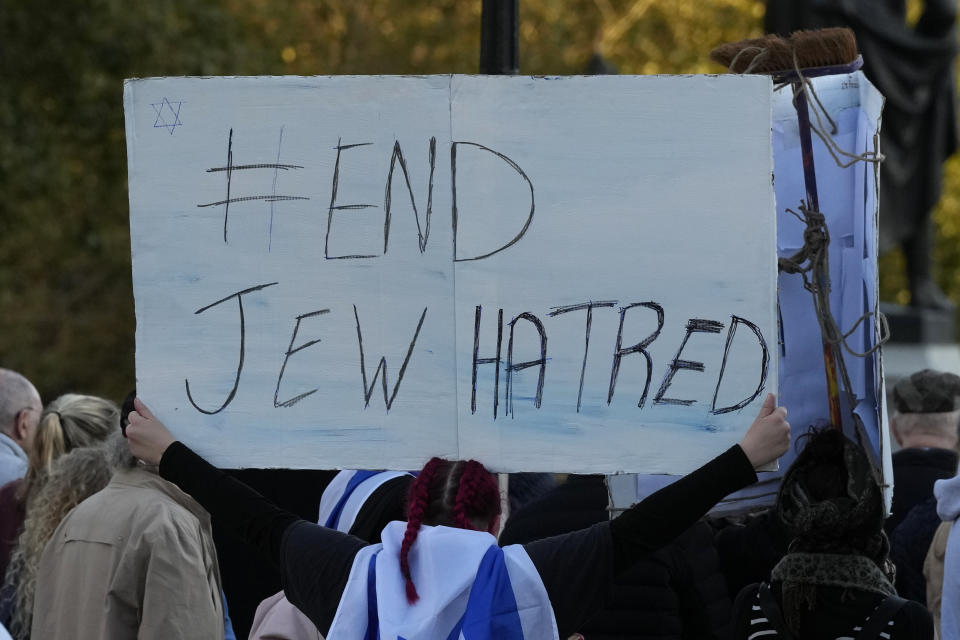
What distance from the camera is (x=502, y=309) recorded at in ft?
9.18

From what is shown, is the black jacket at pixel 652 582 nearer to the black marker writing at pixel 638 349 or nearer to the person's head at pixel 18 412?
the black marker writing at pixel 638 349

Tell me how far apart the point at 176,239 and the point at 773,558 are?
1718mm

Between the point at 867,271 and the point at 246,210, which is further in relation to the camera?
the point at 867,271

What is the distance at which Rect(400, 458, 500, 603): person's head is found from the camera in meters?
2.59

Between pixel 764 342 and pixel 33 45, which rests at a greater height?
pixel 33 45

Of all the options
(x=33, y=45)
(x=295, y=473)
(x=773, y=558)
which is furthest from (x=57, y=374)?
(x=773, y=558)

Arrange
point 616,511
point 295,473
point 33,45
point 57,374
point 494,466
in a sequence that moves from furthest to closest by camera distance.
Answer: point 57,374
point 33,45
point 295,473
point 616,511
point 494,466

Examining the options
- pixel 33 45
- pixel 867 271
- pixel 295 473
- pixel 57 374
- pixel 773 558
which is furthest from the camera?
pixel 57 374

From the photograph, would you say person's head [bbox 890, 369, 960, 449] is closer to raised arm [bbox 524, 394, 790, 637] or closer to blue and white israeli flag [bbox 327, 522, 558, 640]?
raised arm [bbox 524, 394, 790, 637]

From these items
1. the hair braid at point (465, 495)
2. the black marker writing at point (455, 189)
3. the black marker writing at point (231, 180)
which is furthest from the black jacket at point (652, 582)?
the black marker writing at point (231, 180)

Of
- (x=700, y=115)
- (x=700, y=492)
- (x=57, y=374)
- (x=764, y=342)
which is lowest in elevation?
(x=57, y=374)

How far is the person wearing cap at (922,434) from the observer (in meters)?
4.21

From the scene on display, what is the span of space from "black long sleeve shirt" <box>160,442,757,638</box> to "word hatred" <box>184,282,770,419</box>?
181 millimetres

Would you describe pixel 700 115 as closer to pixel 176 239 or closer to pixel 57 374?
pixel 176 239
